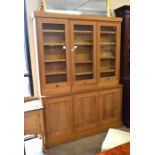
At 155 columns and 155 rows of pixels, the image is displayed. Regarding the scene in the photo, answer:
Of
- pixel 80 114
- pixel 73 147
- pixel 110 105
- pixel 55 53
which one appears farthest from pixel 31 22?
pixel 73 147

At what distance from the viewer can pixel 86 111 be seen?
9.18ft

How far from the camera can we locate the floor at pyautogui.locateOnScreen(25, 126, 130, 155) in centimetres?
241

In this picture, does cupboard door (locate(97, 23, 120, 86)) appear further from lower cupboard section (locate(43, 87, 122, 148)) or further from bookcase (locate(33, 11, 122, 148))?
lower cupboard section (locate(43, 87, 122, 148))

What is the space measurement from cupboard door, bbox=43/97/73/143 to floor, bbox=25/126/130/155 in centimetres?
16

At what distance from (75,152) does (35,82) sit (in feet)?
4.25

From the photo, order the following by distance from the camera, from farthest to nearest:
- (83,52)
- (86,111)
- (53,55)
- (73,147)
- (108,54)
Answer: (108,54) → (83,52) → (86,111) → (53,55) → (73,147)

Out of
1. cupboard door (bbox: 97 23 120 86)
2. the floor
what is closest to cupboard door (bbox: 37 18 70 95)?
cupboard door (bbox: 97 23 120 86)

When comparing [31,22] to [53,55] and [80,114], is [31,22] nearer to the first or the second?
[53,55]

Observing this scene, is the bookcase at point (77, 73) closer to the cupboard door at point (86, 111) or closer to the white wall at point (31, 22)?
the cupboard door at point (86, 111)

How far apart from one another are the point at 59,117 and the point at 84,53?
1178 millimetres

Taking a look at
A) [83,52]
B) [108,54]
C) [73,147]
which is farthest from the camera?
[108,54]
